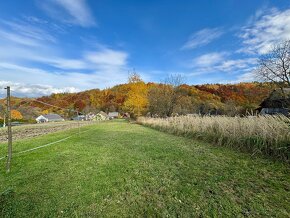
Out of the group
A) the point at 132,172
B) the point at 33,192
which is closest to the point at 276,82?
the point at 132,172

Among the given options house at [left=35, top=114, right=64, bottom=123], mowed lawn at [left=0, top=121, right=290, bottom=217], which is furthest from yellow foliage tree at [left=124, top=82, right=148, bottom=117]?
house at [left=35, top=114, right=64, bottom=123]

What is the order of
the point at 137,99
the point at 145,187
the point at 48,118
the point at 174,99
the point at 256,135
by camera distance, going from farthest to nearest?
the point at 48,118, the point at 137,99, the point at 174,99, the point at 256,135, the point at 145,187

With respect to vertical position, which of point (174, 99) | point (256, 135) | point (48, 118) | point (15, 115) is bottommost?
point (48, 118)

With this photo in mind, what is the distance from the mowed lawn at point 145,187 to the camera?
253 cm

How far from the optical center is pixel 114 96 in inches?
3556

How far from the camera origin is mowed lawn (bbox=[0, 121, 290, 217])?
8.29 ft

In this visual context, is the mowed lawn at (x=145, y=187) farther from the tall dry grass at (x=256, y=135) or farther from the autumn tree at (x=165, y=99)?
the autumn tree at (x=165, y=99)

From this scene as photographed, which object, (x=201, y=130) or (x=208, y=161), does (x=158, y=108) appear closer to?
(x=201, y=130)

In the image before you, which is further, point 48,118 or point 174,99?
point 48,118

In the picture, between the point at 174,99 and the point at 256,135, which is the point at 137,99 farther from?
the point at 256,135

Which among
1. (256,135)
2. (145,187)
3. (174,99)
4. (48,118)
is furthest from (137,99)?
(48,118)

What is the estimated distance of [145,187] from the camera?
328 cm

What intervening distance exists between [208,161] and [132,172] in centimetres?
216

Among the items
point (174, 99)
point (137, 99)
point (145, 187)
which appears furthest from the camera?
point (137, 99)
